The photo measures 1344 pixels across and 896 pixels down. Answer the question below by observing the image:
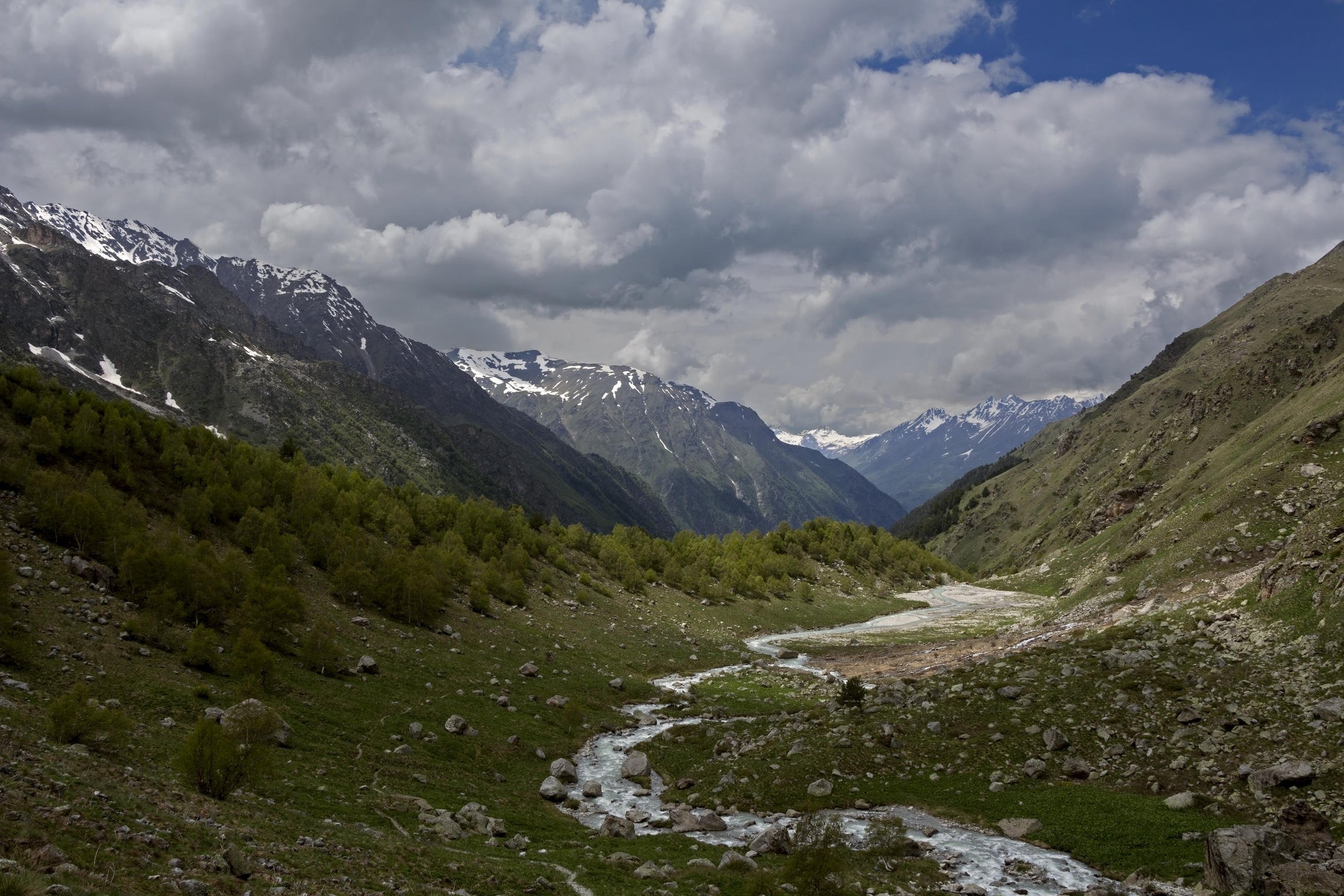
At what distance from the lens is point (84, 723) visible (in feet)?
77.1

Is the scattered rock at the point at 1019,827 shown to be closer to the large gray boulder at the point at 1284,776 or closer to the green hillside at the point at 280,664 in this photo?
the large gray boulder at the point at 1284,776

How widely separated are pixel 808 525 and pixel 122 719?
174m

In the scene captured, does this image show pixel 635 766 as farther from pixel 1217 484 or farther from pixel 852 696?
pixel 1217 484

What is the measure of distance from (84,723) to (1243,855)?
124ft

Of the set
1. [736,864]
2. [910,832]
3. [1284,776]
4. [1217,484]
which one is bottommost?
[910,832]

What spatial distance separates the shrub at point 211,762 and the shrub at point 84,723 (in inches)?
125

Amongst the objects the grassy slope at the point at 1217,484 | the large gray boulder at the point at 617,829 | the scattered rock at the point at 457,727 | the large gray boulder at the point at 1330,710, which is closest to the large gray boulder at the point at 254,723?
the scattered rock at the point at 457,727

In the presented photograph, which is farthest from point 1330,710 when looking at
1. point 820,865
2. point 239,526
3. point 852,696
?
point 239,526

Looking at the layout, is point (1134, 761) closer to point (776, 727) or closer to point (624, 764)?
point (776, 727)

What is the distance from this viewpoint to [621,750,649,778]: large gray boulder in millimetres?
40125

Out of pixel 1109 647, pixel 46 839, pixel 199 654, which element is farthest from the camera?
pixel 1109 647

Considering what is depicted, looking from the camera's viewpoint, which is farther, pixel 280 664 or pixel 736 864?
pixel 280 664

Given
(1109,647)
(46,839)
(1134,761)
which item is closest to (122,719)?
(46,839)

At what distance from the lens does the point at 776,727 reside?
43.3m
